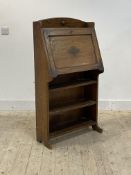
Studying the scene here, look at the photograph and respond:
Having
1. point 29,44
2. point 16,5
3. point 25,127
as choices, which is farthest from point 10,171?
point 16,5

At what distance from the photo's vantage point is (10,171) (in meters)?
2.35

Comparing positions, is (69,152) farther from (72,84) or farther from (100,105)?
(100,105)

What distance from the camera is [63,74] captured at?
9.16 ft

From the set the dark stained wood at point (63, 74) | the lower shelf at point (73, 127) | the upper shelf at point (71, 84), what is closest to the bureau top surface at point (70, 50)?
the dark stained wood at point (63, 74)

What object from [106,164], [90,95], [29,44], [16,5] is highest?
[16,5]

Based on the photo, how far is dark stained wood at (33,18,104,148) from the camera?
8.67 ft

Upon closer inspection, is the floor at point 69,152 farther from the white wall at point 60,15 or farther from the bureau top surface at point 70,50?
the bureau top surface at point 70,50

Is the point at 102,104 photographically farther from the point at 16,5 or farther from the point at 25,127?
the point at 16,5

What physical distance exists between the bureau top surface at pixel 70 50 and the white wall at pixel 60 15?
2.56 ft

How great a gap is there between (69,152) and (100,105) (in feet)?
4.50

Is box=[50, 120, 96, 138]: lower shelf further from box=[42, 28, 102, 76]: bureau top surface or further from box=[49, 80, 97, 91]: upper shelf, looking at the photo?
box=[42, 28, 102, 76]: bureau top surface

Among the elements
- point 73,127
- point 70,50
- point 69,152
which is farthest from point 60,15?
point 69,152

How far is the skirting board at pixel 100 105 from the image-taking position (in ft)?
12.7

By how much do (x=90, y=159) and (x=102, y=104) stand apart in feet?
4.78
